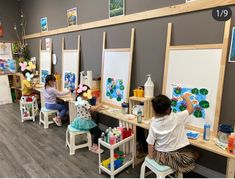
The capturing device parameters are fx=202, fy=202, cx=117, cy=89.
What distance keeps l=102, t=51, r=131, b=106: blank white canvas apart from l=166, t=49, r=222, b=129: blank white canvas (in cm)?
71

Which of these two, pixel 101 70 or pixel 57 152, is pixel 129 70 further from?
pixel 57 152

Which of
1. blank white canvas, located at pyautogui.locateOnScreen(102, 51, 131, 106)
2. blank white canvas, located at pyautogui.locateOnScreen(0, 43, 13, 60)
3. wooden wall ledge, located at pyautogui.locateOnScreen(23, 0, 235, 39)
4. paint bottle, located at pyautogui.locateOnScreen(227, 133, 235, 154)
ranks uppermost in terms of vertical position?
wooden wall ledge, located at pyautogui.locateOnScreen(23, 0, 235, 39)

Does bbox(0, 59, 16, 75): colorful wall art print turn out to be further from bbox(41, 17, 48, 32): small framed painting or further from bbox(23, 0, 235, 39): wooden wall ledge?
bbox(23, 0, 235, 39): wooden wall ledge

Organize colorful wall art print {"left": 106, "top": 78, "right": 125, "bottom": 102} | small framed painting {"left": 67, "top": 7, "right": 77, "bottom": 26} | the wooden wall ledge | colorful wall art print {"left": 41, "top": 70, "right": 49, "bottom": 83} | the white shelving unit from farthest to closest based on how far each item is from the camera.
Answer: colorful wall art print {"left": 41, "top": 70, "right": 49, "bottom": 83} < small framed painting {"left": 67, "top": 7, "right": 77, "bottom": 26} < colorful wall art print {"left": 106, "top": 78, "right": 125, "bottom": 102} < the white shelving unit < the wooden wall ledge

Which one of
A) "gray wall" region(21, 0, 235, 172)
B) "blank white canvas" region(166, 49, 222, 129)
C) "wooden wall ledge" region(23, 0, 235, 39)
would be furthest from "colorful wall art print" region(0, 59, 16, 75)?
"blank white canvas" region(166, 49, 222, 129)

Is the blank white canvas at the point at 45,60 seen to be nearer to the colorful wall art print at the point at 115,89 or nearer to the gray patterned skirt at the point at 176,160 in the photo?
the colorful wall art print at the point at 115,89

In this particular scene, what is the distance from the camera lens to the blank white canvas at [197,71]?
1.99 metres

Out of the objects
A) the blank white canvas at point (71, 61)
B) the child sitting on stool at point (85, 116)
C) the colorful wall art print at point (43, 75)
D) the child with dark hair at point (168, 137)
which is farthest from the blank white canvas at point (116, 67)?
the colorful wall art print at point (43, 75)

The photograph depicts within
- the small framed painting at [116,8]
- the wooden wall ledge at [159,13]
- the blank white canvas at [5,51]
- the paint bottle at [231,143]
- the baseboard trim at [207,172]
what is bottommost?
the baseboard trim at [207,172]

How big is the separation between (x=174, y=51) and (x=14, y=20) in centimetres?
562

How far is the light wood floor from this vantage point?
2.46 metres

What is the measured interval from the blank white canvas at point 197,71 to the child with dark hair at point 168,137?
0.98 ft

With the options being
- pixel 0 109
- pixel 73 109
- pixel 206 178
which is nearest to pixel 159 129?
pixel 206 178

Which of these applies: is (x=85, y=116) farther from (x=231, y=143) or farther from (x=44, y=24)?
Result: (x=44, y=24)
